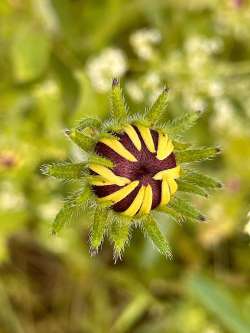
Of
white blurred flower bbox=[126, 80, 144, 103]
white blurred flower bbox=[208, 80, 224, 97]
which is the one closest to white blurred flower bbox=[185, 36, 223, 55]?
white blurred flower bbox=[208, 80, 224, 97]

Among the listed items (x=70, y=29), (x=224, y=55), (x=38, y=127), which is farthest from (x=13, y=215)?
(x=224, y=55)

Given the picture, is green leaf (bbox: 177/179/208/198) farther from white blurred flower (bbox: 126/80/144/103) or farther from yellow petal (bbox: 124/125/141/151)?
white blurred flower (bbox: 126/80/144/103)

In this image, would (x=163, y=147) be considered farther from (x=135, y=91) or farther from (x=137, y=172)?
(x=135, y=91)

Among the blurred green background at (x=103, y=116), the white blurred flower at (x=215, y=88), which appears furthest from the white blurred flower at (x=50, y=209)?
the white blurred flower at (x=215, y=88)

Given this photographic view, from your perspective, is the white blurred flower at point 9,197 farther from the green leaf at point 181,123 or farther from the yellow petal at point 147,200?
the yellow petal at point 147,200

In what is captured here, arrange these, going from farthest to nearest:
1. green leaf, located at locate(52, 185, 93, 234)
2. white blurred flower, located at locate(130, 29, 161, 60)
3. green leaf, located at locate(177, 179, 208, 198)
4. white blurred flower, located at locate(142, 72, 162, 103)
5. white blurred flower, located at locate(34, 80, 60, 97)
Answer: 1. white blurred flower, located at locate(34, 80, 60, 97)
2. white blurred flower, located at locate(130, 29, 161, 60)
3. white blurred flower, located at locate(142, 72, 162, 103)
4. green leaf, located at locate(177, 179, 208, 198)
5. green leaf, located at locate(52, 185, 93, 234)

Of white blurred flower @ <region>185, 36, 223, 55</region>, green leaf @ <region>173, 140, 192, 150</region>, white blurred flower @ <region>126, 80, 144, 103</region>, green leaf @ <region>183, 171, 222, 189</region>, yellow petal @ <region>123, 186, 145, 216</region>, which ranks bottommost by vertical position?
yellow petal @ <region>123, 186, 145, 216</region>

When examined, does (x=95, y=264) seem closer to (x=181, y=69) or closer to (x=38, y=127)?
(x=38, y=127)
